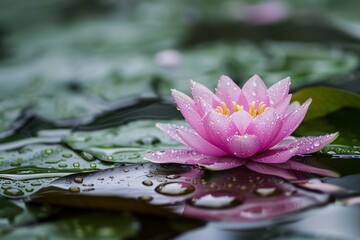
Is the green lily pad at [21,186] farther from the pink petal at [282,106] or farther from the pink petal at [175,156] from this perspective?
the pink petal at [282,106]

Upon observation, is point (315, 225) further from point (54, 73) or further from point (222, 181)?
point (54, 73)

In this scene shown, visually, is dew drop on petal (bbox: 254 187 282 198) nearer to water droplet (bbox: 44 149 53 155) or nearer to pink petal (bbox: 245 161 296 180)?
pink petal (bbox: 245 161 296 180)

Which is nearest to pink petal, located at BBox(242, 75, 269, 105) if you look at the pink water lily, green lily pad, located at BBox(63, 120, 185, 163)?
the pink water lily

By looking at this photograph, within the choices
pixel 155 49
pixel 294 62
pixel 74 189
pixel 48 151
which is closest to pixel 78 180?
pixel 74 189

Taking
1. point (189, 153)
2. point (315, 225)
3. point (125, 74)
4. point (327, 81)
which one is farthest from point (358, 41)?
point (315, 225)

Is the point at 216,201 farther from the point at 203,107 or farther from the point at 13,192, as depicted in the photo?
the point at 13,192

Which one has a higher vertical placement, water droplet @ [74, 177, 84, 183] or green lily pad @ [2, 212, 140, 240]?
water droplet @ [74, 177, 84, 183]
